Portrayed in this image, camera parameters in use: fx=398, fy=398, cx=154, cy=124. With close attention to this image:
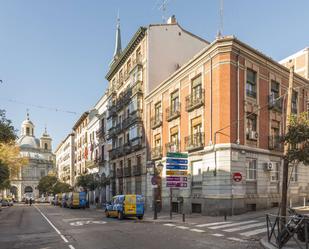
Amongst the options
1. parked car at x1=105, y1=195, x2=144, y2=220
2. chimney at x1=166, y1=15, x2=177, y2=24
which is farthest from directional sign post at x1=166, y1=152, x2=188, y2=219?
chimney at x1=166, y1=15, x2=177, y2=24

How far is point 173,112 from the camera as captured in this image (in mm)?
32688

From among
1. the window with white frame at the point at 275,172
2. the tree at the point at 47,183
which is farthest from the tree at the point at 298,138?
the tree at the point at 47,183

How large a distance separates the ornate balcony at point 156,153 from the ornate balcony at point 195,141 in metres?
5.19

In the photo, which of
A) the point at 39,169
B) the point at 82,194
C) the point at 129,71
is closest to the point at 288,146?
the point at 129,71

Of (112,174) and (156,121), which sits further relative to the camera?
(112,174)

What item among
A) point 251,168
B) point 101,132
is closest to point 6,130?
point 251,168

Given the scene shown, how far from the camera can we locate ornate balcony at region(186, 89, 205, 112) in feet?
91.5

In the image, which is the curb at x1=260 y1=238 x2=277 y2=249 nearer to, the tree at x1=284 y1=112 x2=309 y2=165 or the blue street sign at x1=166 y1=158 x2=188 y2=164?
the tree at x1=284 y1=112 x2=309 y2=165

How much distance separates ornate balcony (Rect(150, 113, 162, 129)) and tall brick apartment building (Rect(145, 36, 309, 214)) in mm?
2663

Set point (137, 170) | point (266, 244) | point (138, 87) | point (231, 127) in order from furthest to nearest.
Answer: point (137, 170), point (138, 87), point (231, 127), point (266, 244)

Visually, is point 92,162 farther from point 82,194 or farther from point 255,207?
point 255,207

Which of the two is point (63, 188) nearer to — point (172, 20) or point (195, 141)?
point (172, 20)

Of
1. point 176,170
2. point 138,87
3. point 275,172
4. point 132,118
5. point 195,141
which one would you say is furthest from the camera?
point 132,118

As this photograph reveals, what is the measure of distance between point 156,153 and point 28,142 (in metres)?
119
